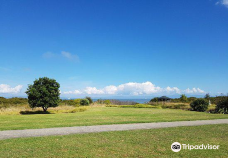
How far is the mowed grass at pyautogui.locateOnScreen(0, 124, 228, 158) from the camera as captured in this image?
5.41 m

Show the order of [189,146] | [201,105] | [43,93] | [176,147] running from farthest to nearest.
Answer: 1. [201,105]
2. [43,93]
3. [189,146]
4. [176,147]

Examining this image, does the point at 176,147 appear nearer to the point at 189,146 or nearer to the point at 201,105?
the point at 189,146

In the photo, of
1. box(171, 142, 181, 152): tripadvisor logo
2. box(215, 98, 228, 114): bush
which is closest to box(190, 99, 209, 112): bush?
box(215, 98, 228, 114): bush

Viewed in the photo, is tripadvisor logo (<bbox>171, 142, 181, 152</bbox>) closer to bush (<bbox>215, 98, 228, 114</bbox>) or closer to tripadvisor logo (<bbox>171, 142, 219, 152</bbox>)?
tripadvisor logo (<bbox>171, 142, 219, 152</bbox>)

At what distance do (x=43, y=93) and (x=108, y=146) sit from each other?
1635cm

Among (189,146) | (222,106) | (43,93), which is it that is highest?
(43,93)

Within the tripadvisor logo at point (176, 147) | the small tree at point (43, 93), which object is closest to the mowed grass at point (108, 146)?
the tripadvisor logo at point (176, 147)

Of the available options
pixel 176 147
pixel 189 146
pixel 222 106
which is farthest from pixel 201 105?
pixel 176 147

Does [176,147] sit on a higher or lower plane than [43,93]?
lower

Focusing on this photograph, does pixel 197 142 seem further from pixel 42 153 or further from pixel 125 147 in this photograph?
pixel 42 153

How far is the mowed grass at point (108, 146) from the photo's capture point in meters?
5.41

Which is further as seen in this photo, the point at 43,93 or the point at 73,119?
the point at 43,93

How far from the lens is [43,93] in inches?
807

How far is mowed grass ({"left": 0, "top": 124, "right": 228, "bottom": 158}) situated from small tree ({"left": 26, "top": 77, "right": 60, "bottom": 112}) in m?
13.7
